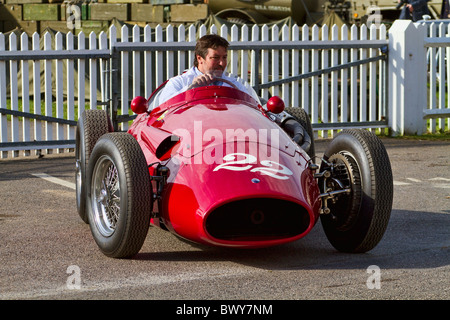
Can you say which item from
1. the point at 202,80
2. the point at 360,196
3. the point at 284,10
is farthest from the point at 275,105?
the point at 284,10

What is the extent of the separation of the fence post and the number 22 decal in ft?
24.3

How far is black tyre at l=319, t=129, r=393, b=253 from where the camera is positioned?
19.1ft

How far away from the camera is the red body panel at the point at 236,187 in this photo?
5453 millimetres

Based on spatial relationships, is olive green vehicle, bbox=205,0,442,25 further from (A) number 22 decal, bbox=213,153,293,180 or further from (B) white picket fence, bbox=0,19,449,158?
(A) number 22 decal, bbox=213,153,293,180

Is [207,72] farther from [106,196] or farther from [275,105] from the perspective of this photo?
[106,196]

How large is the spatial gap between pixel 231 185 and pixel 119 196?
0.88 meters

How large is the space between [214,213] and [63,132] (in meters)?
6.22

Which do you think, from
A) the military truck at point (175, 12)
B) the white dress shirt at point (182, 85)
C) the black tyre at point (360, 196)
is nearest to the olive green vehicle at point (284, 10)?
the military truck at point (175, 12)

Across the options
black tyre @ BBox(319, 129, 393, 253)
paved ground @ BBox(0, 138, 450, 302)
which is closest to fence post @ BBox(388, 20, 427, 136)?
paved ground @ BBox(0, 138, 450, 302)

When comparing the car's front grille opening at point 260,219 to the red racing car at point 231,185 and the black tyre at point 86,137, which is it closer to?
the red racing car at point 231,185

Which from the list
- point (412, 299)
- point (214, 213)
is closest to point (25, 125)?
point (214, 213)

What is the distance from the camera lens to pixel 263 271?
18.3 ft

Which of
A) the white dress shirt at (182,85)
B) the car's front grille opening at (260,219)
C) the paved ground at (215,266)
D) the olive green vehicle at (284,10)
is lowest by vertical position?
the paved ground at (215,266)

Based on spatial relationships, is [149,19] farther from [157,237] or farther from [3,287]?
[3,287]
